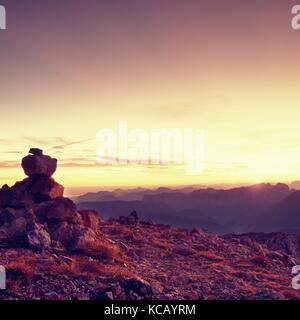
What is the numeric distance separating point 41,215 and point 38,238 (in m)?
4.92

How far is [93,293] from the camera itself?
2414 cm

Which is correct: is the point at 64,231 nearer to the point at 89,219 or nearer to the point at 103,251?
the point at 89,219

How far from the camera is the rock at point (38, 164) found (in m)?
40.2

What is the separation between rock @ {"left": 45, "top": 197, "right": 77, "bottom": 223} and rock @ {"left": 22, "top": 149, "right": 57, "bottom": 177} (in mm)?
4293

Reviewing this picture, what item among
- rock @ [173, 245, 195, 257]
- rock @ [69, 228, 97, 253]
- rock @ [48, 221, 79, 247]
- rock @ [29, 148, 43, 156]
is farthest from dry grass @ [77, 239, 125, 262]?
rock @ [29, 148, 43, 156]

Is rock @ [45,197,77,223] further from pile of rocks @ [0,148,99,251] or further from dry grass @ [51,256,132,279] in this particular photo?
dry grass @ [51,256,132,279]

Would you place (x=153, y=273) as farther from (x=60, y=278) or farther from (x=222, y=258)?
(x=222, y=258)

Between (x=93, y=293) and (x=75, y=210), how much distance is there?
13641 millimetres

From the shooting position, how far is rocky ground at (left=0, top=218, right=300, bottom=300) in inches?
961

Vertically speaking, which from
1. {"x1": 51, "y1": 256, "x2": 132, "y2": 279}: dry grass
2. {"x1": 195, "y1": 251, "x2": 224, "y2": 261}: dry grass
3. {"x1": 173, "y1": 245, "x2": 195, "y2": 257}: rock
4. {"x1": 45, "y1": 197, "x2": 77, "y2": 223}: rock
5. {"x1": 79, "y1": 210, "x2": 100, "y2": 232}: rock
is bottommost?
{"x1": 195, "y1": 251, "x2": 224, "y2": 261}: dry grass
